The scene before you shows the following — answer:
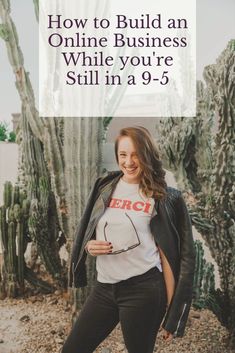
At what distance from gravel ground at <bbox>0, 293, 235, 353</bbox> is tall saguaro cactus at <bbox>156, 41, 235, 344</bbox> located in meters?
0.22

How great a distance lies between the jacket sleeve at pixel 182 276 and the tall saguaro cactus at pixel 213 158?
53cm

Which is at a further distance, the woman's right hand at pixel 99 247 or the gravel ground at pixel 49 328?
the gravel ground at pixel 49 328

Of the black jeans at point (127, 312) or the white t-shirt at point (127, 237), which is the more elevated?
the white t-shirt at point (127, 237)

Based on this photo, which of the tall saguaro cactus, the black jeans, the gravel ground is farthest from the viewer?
the gravel ground

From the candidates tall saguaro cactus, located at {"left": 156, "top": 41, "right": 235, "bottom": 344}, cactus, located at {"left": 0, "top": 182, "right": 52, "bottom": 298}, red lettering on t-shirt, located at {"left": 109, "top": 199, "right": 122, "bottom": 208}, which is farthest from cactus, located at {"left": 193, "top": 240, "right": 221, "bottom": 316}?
cactus, located at {"left": 0, "top": 182, "right": 52, "bottom": 298}

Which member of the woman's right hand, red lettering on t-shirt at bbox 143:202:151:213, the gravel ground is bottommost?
the gravel ground

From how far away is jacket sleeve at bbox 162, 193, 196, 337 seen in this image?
2121 mm

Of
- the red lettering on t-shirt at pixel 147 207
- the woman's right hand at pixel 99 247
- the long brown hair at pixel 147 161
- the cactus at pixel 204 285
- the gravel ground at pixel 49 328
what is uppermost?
the long brown hair at pixel 147 161

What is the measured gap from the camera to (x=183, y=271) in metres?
2.12

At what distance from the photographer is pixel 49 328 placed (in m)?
2.78

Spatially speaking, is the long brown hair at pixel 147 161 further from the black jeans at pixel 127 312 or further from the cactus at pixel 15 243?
the cactus at pixel 15 243

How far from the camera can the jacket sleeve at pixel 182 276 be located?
212 centimetres

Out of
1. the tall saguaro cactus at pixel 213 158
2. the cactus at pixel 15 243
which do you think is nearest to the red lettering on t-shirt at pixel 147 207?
the tall saguaro cactus at pixel 213 158

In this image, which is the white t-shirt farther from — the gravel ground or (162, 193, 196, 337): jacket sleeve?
the gravel ground
